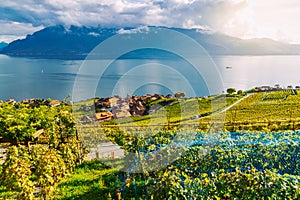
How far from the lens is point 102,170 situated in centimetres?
721

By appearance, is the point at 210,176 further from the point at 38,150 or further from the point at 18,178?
the point at 38,150

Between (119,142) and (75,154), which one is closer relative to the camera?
(75,154)

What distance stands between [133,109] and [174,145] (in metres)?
8.60

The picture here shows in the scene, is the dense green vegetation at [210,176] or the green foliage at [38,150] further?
→ the green foliage at [38,150]

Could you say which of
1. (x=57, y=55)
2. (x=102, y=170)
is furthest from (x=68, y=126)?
(x=57, y=55)

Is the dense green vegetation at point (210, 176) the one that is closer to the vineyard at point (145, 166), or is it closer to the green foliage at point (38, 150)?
the vineyard at point (145, 166)

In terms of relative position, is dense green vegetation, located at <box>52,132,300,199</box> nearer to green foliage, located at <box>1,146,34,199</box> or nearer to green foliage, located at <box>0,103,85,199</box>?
green foliage, located at <box>0,103,85,199</box>

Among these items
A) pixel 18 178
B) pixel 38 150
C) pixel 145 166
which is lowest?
pixel 145 166

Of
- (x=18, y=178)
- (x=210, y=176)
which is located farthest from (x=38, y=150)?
(x=210, y=176)

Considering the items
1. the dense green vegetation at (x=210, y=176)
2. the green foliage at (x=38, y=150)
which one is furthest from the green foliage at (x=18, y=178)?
the dense green vegetation at (x=210, y=176)

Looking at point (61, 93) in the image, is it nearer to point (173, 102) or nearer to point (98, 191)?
point (173, 102)

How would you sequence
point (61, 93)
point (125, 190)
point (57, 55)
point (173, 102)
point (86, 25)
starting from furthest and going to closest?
point (86, 25)
point (57, 55)
point (61, 93)
point (173, 102)
point (125, 190)

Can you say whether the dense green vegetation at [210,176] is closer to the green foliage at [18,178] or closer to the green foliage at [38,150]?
the green foliage at [38,150]

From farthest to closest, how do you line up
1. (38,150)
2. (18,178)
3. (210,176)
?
(38,150) → (210,176) → (18,178)
